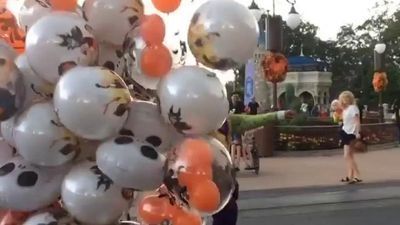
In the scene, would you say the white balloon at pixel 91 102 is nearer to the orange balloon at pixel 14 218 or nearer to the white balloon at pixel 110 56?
the white balloon at pixel 110 56

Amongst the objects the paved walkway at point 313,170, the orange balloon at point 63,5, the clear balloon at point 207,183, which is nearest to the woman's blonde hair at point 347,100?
the paved walkway at point 313,170

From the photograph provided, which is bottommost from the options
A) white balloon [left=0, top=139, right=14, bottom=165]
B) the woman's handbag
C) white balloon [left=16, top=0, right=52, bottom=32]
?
the woman's handbag

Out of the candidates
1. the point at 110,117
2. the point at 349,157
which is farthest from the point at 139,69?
the point at 349,157

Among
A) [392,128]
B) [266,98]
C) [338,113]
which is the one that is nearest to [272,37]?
Result: [338,113]

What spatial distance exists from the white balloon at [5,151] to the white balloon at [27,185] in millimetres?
72

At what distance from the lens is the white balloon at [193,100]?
9.65 feet

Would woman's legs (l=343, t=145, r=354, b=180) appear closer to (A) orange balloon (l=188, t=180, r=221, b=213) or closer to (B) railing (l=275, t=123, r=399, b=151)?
(B) railing (l=275, t=123, r=399, b=151)

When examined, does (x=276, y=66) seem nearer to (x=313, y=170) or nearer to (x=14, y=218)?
(x=14, y=218)

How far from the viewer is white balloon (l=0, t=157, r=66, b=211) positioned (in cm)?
310

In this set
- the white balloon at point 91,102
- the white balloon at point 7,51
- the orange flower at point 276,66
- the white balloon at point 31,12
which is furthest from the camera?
the orange flower at point 276,66

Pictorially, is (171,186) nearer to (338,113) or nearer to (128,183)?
(128,183)

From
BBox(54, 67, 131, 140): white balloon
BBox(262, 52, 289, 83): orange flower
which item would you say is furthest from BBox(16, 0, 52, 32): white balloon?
BBox(262, 52, 289, 83): orange flower

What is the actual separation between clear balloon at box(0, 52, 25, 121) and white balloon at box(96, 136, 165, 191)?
40 centimetres

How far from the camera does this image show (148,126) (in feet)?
10.2
